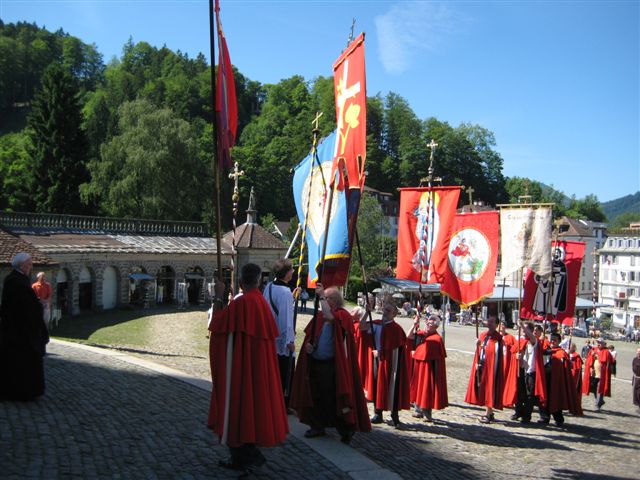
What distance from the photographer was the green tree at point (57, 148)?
2321 inches

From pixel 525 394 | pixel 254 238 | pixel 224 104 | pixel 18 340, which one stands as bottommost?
pixel 525 394

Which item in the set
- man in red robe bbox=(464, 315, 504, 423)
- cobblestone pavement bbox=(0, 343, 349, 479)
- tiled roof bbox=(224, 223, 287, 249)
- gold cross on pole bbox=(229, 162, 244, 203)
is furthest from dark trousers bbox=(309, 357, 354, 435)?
tiled roof bbox=(224, 223, 287, 249)

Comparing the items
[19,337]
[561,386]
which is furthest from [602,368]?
[19,337]

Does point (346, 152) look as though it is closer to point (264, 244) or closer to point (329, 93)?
point (264, 244)

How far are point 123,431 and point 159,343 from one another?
52.5 ft

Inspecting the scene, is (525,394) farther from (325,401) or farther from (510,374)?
(325,401)

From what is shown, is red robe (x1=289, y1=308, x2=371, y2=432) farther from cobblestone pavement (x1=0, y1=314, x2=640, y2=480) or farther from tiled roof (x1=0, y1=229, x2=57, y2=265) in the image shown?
tiled roof (x1=0, y1=229, x2=57, y2=265)

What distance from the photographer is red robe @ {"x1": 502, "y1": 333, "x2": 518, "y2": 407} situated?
43.9 ft

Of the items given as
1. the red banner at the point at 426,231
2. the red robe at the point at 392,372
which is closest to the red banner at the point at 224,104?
the red robe at the point at 392,372

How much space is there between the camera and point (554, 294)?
18.0 m

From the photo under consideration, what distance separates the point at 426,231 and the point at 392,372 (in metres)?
6.18

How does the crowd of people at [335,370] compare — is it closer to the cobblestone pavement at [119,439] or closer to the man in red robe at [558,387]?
the man in red robe at [558,387]

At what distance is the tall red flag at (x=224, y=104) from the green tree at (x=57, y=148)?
53117 mm

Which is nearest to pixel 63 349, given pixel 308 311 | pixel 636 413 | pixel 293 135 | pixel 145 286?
pixel 636 413
